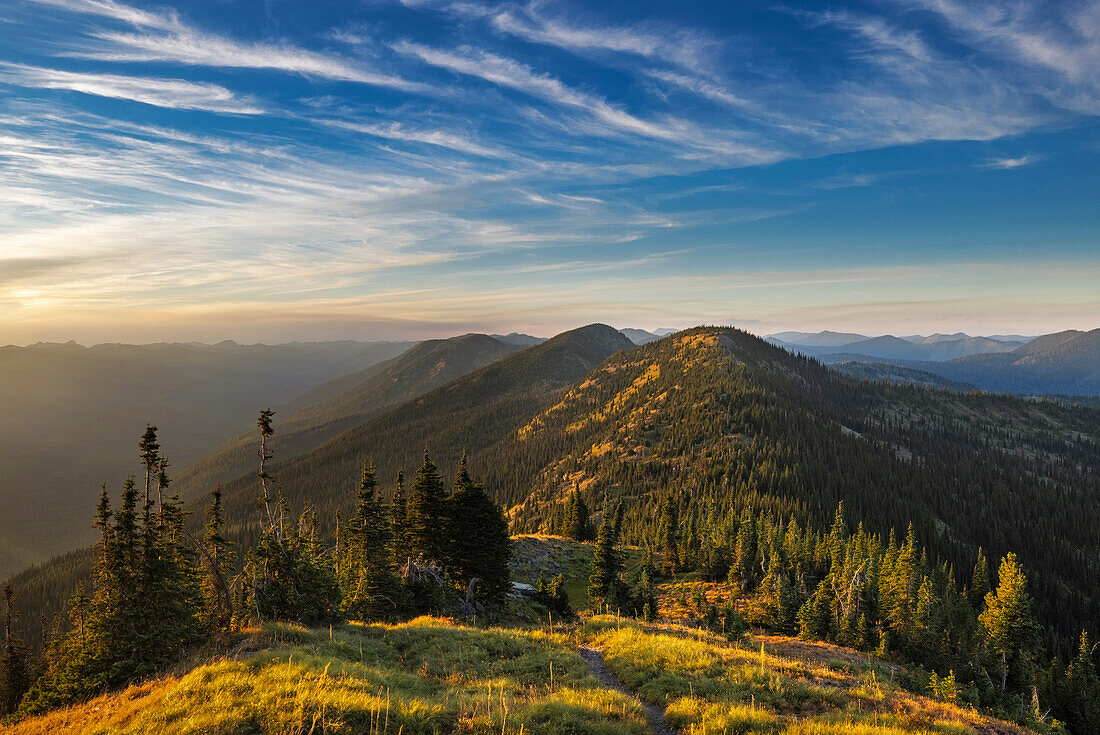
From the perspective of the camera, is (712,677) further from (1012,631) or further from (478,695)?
(1012,631)

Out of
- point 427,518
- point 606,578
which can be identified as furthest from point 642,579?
point 427,518

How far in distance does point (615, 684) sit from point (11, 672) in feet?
179

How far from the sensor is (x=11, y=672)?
38.6 meters

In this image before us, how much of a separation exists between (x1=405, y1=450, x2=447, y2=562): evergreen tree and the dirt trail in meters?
16.6

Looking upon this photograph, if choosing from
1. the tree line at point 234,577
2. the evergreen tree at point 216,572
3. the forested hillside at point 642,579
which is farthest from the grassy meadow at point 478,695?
the forested hillside at point 642,579

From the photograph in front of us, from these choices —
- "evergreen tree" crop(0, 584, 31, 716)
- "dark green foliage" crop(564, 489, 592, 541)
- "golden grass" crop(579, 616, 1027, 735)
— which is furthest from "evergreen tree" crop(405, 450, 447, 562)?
"dark green foliage" crop(564, 489, 592, 541)

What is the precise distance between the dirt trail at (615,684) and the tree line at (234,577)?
15304 mm

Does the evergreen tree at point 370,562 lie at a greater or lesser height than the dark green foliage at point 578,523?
greater

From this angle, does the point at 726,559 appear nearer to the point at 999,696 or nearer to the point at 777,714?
the point at 999,696

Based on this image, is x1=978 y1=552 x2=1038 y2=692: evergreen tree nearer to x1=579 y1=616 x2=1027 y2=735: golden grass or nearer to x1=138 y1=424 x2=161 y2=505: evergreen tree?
x1=579 y1=616 x2=1027 y2=735: golden grass

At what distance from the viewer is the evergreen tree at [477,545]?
119 ft

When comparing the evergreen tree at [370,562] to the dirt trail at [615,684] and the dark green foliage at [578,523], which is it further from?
the dark green foliage at [578,523]

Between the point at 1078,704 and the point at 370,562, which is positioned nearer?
the point at 370,562

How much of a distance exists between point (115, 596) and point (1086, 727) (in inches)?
3847
